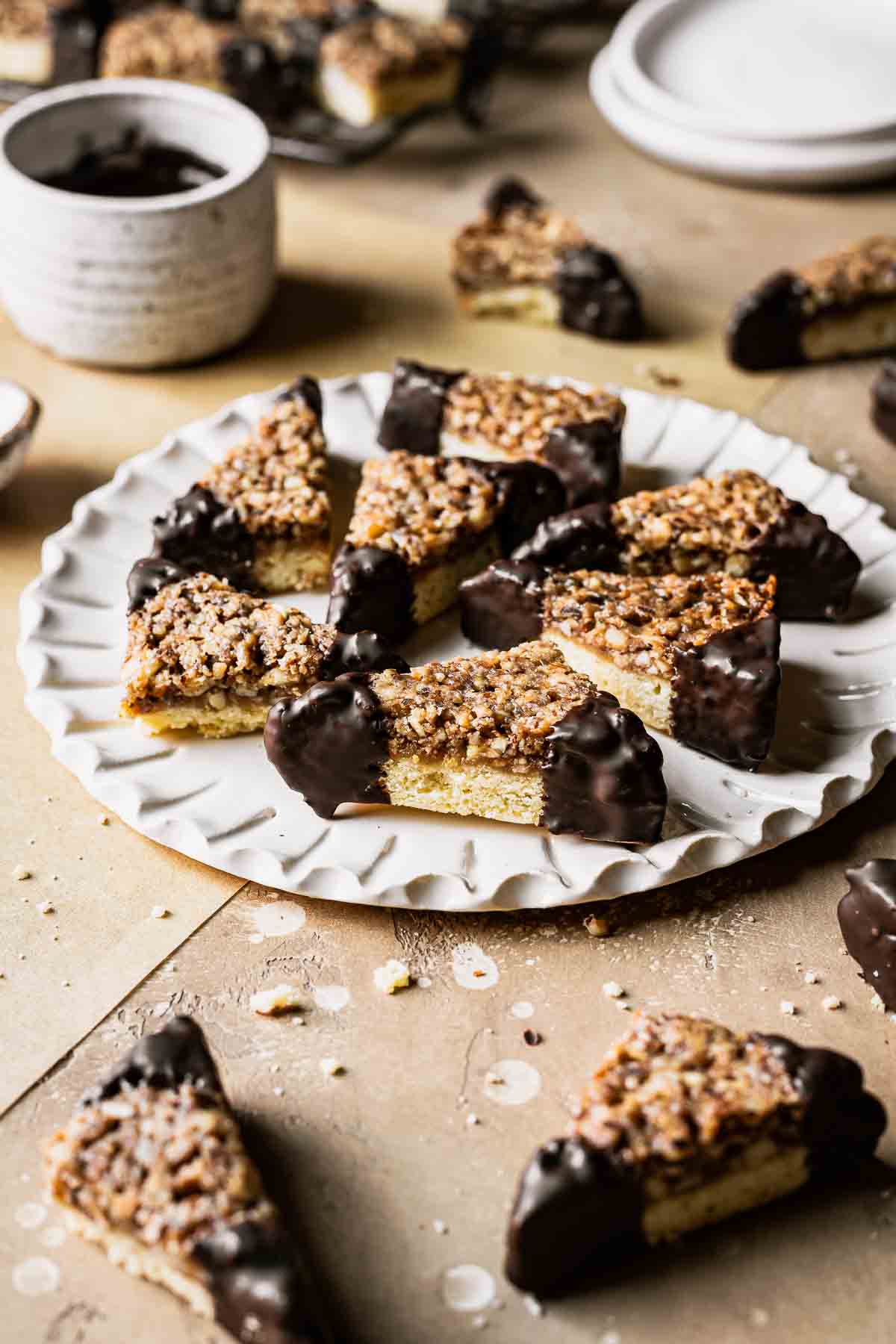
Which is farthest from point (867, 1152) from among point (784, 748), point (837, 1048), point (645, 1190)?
point (784, 748)

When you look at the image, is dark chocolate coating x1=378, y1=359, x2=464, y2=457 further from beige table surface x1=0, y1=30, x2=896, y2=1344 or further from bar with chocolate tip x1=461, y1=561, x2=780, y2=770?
beige table surface x1=0, y1=30, x2=896, y2=1344

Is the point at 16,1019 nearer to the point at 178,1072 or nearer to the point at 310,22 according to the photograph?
the point at 178,1072

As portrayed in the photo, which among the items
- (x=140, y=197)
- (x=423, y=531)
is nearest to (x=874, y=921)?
(x=423, y=531)

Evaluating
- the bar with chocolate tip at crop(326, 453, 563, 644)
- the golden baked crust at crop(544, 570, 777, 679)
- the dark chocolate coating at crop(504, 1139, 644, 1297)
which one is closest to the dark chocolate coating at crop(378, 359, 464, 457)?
the bar with chocolate tip at crop(326, 453, 563, 644)

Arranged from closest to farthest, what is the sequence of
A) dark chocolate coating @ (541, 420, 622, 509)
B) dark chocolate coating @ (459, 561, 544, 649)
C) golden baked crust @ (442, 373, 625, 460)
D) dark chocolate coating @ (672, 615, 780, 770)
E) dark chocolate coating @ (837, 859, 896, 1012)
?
dark chocolate coating @ (837, 859, 896, 1012), dark chocolate coating @ (672, 615, 780, 770), dark chocolate coating @ (459, 561, 544, 649), dark chocolate coating @ (541, 420, 622, 509), golden baked crust @ (442, 373, 625, 460)

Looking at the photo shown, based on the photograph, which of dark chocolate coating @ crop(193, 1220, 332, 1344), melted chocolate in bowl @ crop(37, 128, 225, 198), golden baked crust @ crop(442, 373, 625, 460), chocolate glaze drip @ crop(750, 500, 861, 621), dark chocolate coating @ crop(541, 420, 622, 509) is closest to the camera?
dark chocolate coating @ crop(193, 1220, 332, 1344)

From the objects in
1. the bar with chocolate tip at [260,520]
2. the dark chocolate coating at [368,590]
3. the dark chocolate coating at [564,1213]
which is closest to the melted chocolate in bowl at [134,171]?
the bar with chocolate tip at [260,520]
